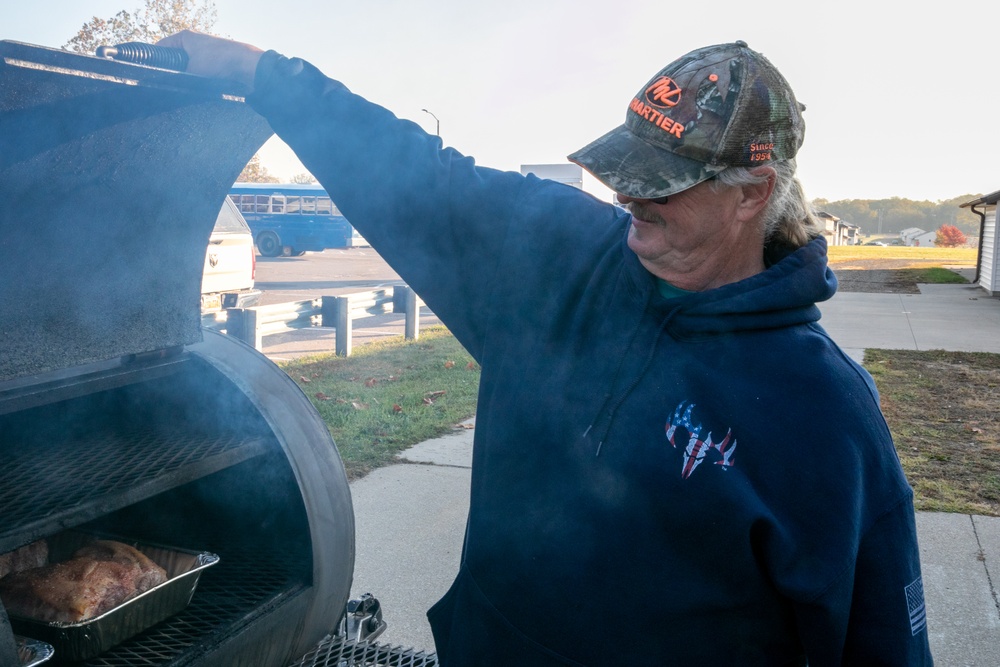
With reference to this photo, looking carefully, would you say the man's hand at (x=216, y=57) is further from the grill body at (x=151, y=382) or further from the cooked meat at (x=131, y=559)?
the cooked meat at (x=131, y=559)

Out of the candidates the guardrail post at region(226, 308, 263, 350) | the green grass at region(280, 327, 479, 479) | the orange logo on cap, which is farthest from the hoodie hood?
the guardrail post at region(226, 308, 263, 350)

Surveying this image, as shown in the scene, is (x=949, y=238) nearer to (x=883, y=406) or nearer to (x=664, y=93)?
(x=883, y=406)

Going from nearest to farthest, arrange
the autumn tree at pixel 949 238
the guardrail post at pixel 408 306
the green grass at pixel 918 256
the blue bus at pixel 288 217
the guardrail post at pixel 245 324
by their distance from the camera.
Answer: the guardrail post at pixel 245 324 → the guardrail post at pixel 408 306 → the blue bus at pixel 288 217 → the green grass at pixel 918 256 → the autumn tree at pixel 949 238

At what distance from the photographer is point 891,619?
1505 millimetres

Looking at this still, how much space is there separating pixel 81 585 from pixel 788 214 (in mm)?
1763

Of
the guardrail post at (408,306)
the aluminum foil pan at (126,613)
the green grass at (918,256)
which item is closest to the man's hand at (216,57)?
the aluminum foil pan at (126,613)

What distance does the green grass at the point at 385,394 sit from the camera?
5418mm

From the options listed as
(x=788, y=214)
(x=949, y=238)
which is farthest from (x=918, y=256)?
(x=949, y=238)

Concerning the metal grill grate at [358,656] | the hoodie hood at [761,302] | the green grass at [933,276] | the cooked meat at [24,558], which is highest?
the hoodie hood at [761,302]

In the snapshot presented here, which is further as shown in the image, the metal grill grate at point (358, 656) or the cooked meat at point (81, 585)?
the metal grill grate at point (358, 656)

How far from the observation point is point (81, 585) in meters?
1.91

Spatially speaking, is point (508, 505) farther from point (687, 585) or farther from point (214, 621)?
point (214, 621)

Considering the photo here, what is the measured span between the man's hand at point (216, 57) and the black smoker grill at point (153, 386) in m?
0.07

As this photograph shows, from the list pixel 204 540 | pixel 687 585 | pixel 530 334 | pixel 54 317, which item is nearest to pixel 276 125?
pixel 54 317
